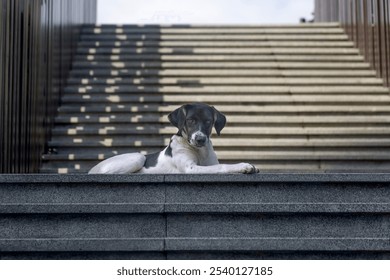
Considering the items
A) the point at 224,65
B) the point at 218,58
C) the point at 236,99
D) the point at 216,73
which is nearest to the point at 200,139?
the point at 236,99

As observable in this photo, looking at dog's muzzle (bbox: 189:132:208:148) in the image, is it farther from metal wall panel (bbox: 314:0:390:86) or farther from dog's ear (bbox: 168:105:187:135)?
metal wall panel (bbox: 314:0:390:86)

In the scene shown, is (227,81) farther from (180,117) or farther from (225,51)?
(180,117)

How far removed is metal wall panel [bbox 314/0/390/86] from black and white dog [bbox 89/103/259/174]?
5941 millimetres

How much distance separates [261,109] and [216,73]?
141 cm

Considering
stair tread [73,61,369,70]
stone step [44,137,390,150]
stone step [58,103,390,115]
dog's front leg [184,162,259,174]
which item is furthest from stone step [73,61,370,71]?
dog's front leg [184,162,259,174]

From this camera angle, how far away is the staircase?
8914 mm

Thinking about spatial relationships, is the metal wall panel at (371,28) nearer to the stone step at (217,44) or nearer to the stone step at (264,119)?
the stone step at (217,44)

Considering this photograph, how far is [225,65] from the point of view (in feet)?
36.8

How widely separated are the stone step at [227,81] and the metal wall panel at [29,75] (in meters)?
0.62

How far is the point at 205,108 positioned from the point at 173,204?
1.04 meters

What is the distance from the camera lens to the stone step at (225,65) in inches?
440

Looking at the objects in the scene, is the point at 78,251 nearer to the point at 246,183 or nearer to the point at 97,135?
the point at 246,183

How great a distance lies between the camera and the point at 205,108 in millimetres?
5090

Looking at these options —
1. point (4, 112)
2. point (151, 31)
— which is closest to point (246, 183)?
point (4, 112)
